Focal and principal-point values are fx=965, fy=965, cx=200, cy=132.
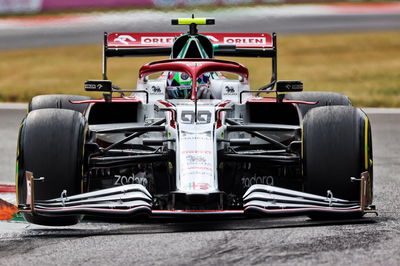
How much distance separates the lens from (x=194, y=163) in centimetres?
724

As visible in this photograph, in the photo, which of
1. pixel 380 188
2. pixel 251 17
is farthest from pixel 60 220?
pixel 251 17

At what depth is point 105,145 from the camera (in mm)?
8617

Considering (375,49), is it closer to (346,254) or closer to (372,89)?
(372,89)

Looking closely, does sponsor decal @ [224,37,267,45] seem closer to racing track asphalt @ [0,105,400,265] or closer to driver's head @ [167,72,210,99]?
driver's head @ [167,72,210,99]

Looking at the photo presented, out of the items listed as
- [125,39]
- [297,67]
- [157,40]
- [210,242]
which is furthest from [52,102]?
[297,67]

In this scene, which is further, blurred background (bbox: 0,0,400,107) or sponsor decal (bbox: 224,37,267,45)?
blurred background (bbox: 0,0,400,107)

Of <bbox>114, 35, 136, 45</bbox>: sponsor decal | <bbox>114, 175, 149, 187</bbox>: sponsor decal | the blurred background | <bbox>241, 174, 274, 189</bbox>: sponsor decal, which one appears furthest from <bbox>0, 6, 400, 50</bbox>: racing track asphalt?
<bbox>114, 175, 149, 187</bbox>: sponsor decal

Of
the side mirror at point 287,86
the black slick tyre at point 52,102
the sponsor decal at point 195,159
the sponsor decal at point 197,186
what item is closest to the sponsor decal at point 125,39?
the black slick tyre at point 52,102

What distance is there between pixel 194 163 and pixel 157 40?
3.41 m

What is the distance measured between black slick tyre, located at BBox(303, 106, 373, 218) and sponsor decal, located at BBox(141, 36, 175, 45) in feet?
10.8

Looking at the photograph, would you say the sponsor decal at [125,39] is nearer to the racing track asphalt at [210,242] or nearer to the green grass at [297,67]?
the racing track asphalt at [210,242]

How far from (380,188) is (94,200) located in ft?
13.0

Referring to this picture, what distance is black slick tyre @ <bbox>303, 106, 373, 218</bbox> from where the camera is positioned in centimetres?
733

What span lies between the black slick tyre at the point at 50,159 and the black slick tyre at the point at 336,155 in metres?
1.77
